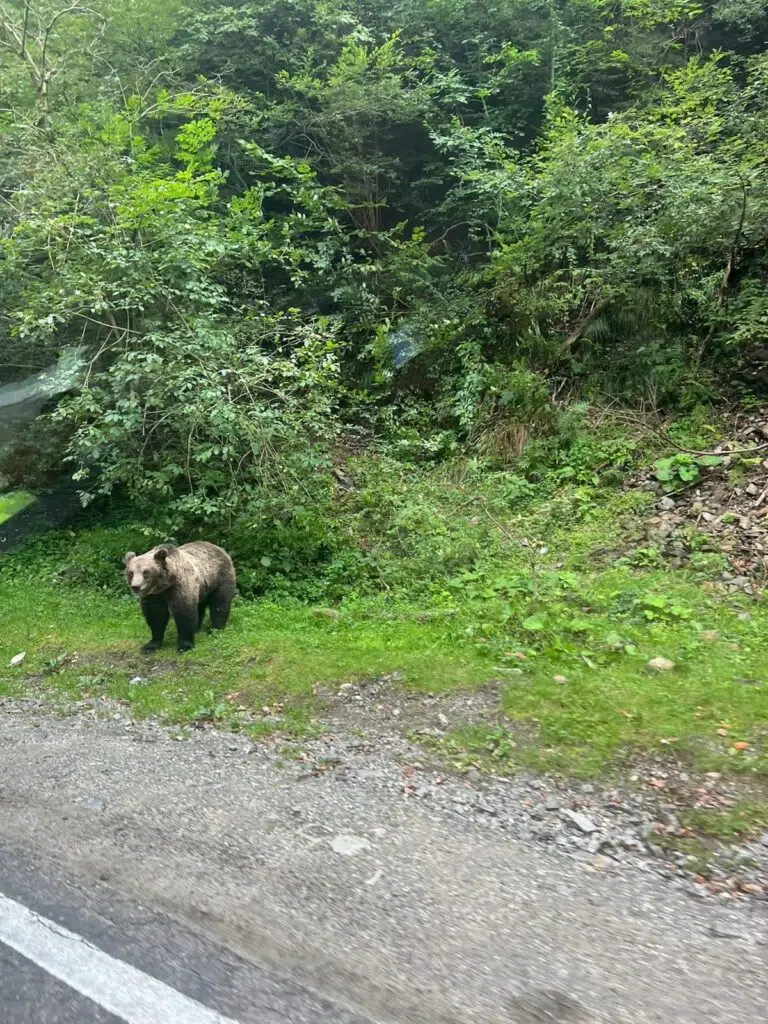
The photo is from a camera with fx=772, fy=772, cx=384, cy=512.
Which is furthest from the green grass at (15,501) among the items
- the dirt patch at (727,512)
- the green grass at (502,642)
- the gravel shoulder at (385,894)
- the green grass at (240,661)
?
the dirt patch at (727,512)

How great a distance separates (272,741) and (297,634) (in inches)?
98.4

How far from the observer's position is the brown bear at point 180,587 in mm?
7391

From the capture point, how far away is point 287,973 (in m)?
2.95

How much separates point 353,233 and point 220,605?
371 inches

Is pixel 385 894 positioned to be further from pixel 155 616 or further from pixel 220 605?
pixel 220 605

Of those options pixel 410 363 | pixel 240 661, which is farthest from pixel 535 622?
pixel 410 363

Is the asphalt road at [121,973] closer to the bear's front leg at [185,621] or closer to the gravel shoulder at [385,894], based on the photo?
the gravel shoulder at [385,894]

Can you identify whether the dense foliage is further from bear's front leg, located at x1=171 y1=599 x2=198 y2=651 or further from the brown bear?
bear's front leg, located at x1=171 y1=599 x2=198 y2=651

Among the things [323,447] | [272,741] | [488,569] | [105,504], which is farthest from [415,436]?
[272,741]

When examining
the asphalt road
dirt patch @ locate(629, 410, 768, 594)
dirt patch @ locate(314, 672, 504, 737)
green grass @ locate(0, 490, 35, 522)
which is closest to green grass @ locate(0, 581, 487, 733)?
dirt patch @ locate(314, 672, 504, 737)

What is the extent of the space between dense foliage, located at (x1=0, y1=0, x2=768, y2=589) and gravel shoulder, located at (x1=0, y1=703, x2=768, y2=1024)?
193 inches

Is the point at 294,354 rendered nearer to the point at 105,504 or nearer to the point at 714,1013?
the point at 105,504

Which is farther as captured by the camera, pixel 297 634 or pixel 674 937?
pixel 297 634

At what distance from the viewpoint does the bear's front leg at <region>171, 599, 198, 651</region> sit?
763 centimetres
